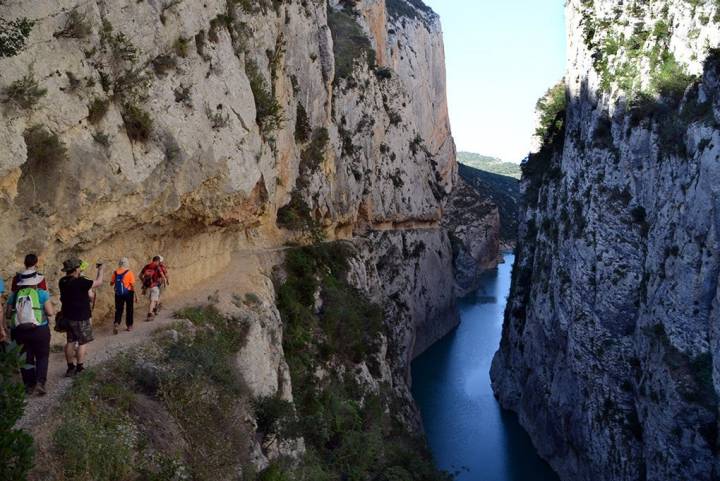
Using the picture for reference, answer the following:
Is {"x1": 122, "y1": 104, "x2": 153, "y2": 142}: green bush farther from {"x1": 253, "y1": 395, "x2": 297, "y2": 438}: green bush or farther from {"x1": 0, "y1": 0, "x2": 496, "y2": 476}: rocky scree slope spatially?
{"x1": 253, "y1": 395, "x2": 297, "y2": 438}: green bush

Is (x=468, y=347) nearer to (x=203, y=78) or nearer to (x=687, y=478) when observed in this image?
(x=687, y=478)

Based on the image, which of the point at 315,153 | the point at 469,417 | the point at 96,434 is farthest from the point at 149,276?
the point at 469,417

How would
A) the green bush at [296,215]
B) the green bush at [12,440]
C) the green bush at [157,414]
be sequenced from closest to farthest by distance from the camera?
the green bush at [12,440], the green bush at [157,414], the green bush at [296,215]

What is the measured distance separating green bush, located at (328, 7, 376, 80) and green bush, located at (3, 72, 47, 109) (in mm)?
22972

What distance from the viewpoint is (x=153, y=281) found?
32.3 feet

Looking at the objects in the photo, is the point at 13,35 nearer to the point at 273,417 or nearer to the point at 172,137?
the point at 172,137

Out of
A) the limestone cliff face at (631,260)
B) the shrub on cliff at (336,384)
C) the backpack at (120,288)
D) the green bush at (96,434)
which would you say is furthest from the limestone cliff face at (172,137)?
the limestone cliff face at (631,260)

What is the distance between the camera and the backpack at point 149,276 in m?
9.80

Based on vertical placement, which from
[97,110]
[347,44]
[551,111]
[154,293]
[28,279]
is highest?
[347,44]

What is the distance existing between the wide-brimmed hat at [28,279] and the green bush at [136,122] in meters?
3.72

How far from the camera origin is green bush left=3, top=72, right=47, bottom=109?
742 cm

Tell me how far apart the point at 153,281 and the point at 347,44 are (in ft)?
88.0

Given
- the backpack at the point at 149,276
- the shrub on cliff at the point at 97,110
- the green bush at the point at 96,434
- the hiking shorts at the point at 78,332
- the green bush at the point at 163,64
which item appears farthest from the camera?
the green bush at the point at 163,64

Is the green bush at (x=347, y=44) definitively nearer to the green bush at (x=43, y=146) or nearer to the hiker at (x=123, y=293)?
the hiker at (x=123, y=293)
